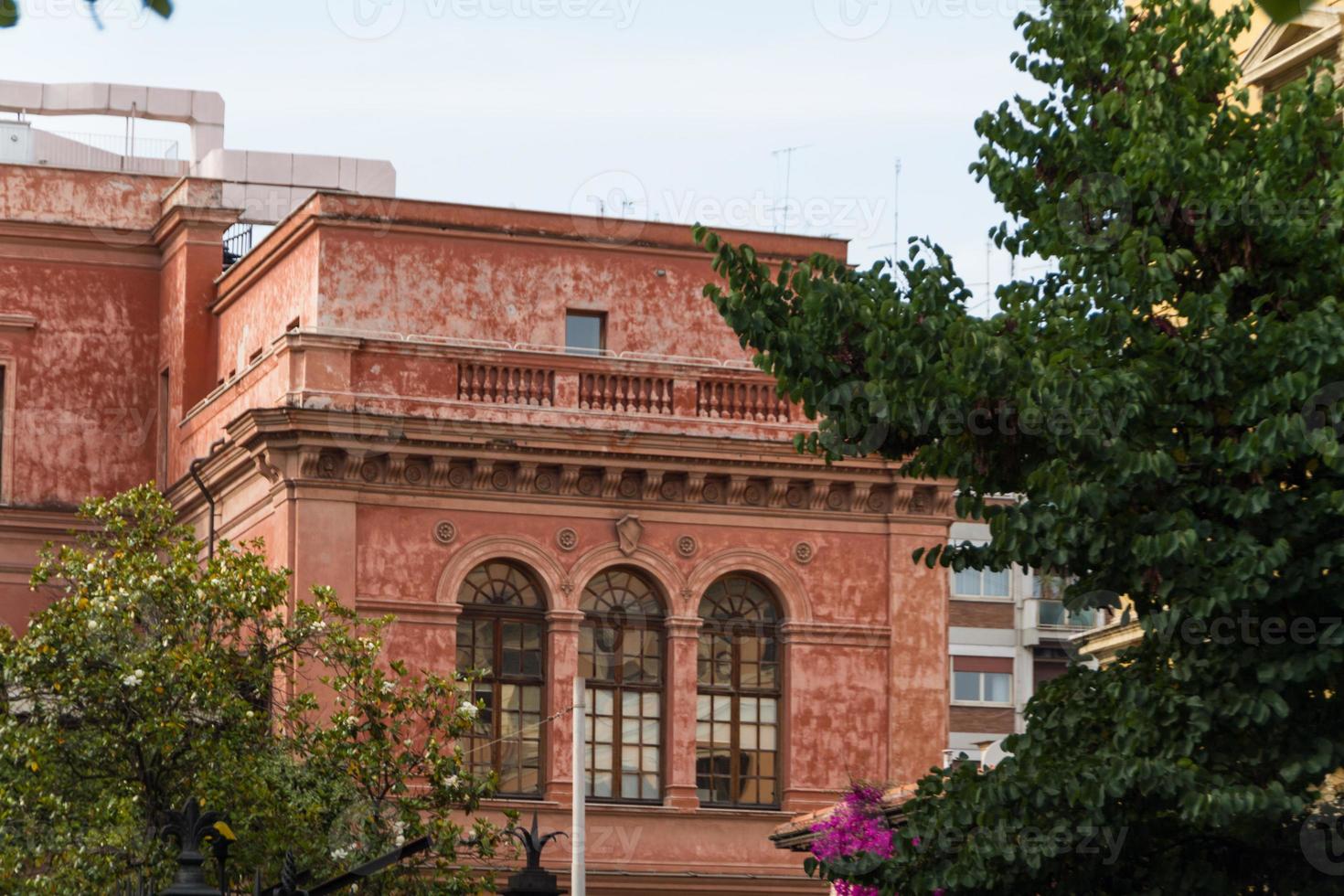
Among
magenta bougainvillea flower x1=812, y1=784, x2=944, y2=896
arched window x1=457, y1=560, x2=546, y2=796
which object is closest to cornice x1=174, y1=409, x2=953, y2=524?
arched window x1=457, y1=560, x2=546, y2=796

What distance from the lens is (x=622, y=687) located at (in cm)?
3116

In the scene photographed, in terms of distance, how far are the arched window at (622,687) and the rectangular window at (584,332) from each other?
321 centimetres

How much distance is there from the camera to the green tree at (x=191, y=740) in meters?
23.9

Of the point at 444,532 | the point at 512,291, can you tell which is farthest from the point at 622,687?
the point at 512,291

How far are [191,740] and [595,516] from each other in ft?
25.7

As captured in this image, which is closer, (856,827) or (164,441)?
(856,827)

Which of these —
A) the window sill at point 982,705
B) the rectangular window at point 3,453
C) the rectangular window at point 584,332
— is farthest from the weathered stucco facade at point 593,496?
the window sill at point 982,705

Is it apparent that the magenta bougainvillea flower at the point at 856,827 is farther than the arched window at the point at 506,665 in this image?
No

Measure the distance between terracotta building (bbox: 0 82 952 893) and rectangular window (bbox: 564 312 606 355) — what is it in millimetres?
82

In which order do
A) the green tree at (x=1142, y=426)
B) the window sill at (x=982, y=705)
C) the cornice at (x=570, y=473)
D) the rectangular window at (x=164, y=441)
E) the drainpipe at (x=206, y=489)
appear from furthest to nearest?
the window sill at (x=982, y=705), the rectangular window at (x=164, y=441), the drainpipe at (x=206, y=489), the cornice at (x=570, y=473), the green tree at (x=1142, y=426)

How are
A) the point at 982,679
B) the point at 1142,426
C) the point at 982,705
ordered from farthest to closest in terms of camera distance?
the point at 982,679
the point at 982,705
the point at 1142,426

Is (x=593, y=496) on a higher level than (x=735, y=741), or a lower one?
higher

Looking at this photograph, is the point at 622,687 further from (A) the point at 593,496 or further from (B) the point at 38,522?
(B) the point at 38,522

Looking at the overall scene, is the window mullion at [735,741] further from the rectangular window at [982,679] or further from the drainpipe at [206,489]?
the rectangular window at [982,679]
